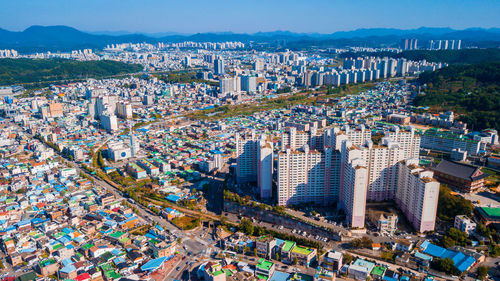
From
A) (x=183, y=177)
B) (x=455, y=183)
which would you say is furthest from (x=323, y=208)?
(x=183, y=177)

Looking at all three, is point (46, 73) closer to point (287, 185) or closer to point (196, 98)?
point (196, 98)

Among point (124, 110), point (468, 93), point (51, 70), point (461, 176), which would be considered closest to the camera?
point (461, 176)

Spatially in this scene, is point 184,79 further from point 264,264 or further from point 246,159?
point 264,264

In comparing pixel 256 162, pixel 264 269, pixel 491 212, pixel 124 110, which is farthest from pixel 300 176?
pixel 124 110

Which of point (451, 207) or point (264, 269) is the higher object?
point (451, 207)

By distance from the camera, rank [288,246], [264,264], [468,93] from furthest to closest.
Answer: [468,93], [288,246], [264,264]
